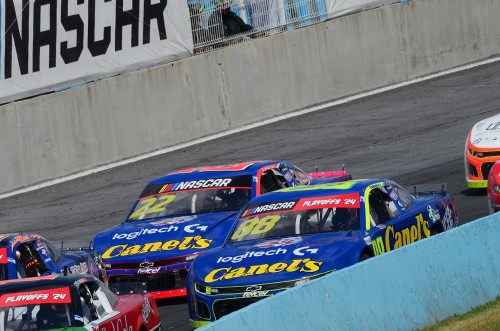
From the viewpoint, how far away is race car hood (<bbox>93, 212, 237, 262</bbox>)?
515 inches

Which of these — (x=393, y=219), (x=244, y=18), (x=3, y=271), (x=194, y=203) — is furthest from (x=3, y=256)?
(x=244, y=18)

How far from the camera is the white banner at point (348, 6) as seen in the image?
25.5 meters

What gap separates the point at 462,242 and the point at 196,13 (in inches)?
553

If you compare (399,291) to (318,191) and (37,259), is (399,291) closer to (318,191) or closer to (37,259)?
(318,191)

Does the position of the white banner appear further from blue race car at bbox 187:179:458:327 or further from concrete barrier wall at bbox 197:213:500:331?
concrete barrier wall at bbox 197:213:500:331

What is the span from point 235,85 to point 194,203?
9450mm

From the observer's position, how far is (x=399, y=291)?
32.6ft

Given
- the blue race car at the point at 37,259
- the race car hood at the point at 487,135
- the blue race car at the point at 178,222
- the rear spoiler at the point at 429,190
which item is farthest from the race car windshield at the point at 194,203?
the race car hood at the point at 487,135

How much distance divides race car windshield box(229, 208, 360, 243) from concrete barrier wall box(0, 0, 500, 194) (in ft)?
33.3

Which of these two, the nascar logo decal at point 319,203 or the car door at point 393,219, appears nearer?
the car door at point 393,219

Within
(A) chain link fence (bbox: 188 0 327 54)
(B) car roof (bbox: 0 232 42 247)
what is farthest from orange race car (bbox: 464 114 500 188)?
(A) chain link fence (bbox: 188 0 327 54)

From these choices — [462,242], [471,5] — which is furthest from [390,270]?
[471,5]

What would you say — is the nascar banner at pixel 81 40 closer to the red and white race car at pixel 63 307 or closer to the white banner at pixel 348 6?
the white banner at pixel 348 6

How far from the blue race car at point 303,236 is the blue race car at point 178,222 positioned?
1.03 meters
